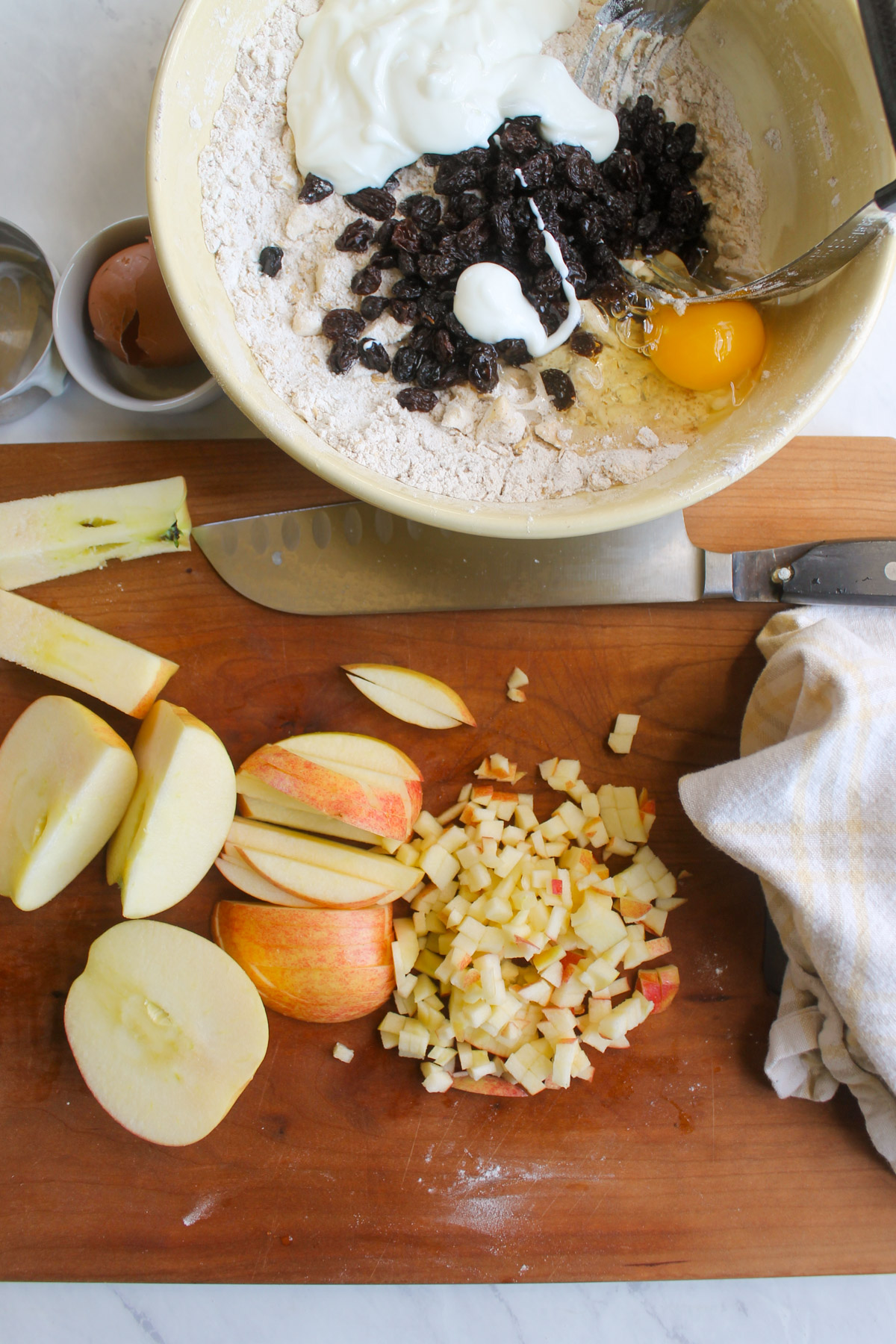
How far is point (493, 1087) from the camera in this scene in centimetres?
→ 169

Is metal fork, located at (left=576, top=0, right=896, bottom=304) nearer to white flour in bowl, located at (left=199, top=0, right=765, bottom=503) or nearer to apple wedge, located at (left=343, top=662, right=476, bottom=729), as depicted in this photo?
white flour in bowl, located at (left=199, top=0, right=765, bottom=503)

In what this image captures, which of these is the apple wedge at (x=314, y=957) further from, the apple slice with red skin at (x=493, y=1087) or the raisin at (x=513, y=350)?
the raisin at (x=513, y=350)

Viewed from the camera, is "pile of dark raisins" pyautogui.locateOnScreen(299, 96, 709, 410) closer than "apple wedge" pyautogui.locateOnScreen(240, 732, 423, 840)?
Yes

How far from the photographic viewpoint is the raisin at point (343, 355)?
4.99 feet

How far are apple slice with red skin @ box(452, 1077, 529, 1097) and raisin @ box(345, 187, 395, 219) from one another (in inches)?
63.8

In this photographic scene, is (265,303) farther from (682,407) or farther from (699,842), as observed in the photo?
(699,842)

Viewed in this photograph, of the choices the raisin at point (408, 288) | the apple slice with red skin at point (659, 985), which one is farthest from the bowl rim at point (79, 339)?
the apple slice with red skin at point (659, 985)

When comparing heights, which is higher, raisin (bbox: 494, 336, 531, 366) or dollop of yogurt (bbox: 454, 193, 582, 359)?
dollop of yogurt (bbox: 454, 193, 582, 359)

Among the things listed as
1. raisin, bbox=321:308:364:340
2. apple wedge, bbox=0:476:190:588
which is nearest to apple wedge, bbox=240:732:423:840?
apple wedge, bbox=0:476:190:588

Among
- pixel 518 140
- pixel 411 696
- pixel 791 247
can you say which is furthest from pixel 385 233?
pixel 411 696

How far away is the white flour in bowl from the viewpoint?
1503 mm

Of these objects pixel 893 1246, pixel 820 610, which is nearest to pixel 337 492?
pixel 820 610

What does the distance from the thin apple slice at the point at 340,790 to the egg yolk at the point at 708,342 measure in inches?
37.2

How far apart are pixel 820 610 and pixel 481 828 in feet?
2.68
